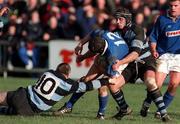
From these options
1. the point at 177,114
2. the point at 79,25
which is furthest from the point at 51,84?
the point at 79,25

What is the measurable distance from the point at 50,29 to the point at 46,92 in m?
9.30

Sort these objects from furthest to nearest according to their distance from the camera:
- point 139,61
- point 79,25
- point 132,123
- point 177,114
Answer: point 79,25 → point 177,114 → point 139,61 → point 132,123

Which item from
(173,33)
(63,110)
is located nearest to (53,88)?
(63,110)

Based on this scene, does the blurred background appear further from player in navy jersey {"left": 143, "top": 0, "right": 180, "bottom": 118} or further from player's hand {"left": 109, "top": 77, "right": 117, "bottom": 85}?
player's hand {"left": 109, "top": 77, "right": 117, "bottom": 85}

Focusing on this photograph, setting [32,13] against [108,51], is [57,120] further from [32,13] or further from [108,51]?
[32,13]

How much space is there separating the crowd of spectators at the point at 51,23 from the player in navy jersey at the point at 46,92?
8.75 meters

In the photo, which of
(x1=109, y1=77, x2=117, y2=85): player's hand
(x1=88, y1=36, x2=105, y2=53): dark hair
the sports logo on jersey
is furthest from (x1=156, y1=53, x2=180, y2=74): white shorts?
(x1=88, y1=36, x2=105, y2=53): dark hair

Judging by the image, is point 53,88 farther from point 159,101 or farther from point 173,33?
point 173,33

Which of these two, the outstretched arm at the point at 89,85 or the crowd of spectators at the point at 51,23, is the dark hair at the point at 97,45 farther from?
the crowd of spectators at the point at 51,23

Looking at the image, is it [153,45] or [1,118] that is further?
[153,45]

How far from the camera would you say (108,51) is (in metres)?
11.7

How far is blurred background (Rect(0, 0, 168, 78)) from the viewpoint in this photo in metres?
20.5

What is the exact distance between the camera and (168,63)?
500 inches

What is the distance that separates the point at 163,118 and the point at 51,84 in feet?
5.64
